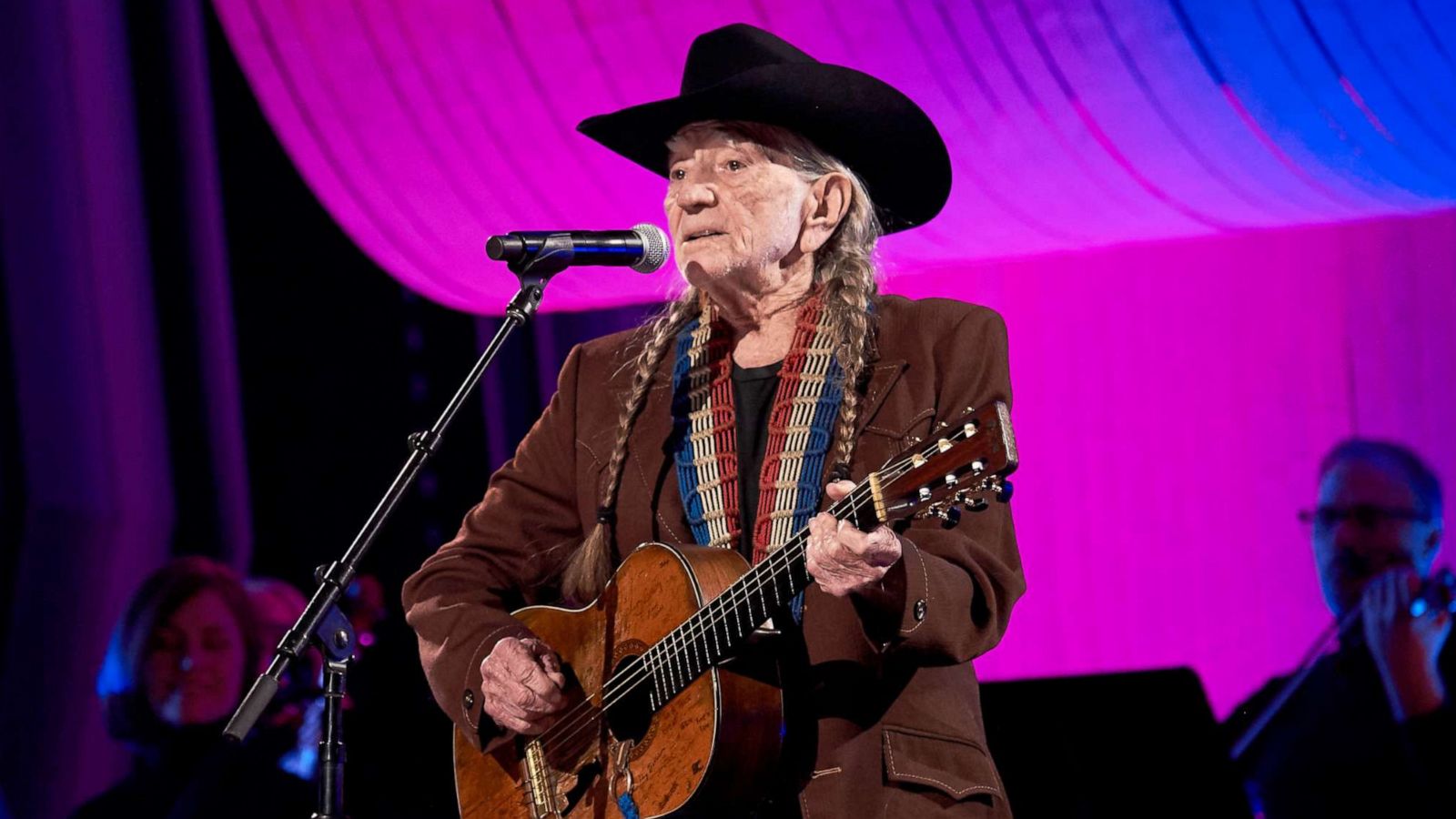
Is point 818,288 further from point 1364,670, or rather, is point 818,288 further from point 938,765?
point 1364,670

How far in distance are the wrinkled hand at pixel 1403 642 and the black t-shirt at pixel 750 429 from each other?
265 centimetres

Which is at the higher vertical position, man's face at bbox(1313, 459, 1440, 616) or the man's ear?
the man's ear

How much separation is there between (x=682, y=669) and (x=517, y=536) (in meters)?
0.72

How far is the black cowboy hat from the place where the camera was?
2895 mm

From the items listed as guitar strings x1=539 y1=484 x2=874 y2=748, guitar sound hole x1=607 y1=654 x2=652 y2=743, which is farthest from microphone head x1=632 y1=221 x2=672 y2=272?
guitar sound hole x1=607 y1=654 x2=652 y2=743

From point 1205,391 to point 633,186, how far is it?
189 cm

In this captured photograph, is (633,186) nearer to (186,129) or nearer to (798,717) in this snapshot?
(186,129)

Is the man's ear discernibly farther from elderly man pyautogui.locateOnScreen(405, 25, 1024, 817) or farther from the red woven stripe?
the red woven stripe

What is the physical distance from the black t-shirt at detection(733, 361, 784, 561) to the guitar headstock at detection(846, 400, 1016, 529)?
56cm

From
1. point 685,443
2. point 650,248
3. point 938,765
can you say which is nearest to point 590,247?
point 650,248

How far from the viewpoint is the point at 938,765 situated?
257 cm

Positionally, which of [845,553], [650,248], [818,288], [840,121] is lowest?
[845,553]

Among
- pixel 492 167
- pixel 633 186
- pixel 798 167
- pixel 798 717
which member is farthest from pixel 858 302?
pixel 492 167

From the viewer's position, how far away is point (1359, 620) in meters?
4.80
